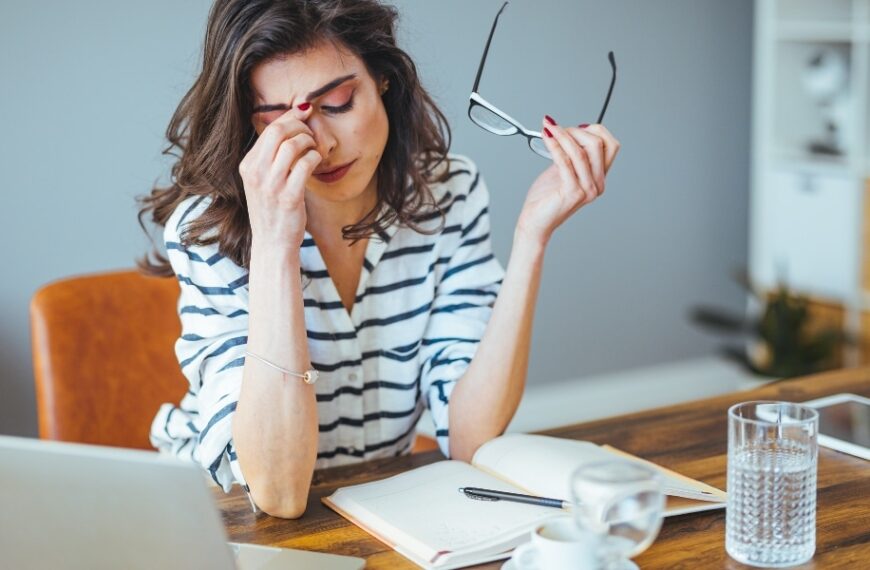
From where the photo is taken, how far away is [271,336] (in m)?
1.38

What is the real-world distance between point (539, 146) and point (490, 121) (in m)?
0.09

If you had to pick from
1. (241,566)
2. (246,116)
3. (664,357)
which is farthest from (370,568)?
(664,357)

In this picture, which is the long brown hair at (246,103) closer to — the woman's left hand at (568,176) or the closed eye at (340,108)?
the closed eye at (340,108)

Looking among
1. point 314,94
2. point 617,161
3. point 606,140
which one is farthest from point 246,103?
point 617,161

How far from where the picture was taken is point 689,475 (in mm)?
1363

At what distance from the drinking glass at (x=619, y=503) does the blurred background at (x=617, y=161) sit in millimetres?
2041

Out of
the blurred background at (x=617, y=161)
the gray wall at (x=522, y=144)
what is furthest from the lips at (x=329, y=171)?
the blurred background at (x=617, y=161)

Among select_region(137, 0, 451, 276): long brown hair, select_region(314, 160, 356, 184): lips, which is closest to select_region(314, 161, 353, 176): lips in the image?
select_region(314, 160, 356, 184): lips

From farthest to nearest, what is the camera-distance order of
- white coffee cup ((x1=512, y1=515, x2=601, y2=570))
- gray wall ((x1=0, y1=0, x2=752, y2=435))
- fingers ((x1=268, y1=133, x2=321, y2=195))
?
gray wall ((x1=0, y1=0, x2=752, y2=435)) < fingers ((x1=268, y1=133, x2=321, y2=195)) < white coffee cup ((x1=512, y1=515, x2=601, y2=570))

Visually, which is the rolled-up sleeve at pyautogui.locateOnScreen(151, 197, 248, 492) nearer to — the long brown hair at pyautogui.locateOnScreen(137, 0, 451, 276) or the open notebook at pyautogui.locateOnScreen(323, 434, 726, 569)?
the long brown hair at pyautogui.locateOnScreen(137, 0, 451, 276)

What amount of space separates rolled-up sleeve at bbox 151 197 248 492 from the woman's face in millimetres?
179

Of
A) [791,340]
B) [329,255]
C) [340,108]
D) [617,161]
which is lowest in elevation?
[791,340]

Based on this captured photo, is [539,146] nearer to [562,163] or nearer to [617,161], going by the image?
[562,163]

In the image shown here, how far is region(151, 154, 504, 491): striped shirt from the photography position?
1.51 m
